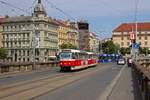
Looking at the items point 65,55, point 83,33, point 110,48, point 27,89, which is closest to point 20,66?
point 65,55

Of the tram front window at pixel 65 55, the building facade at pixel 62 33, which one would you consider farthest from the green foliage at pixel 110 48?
the tram front window at pixel 65 55

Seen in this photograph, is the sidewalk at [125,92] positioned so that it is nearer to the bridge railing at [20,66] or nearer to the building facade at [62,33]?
the bridge railing at [20,66]

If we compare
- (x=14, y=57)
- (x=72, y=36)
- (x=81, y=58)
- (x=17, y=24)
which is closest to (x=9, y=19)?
(x=17, y=24)

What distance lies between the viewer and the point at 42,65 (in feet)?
200

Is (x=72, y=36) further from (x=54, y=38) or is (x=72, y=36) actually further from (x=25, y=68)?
(x=25, y=68)

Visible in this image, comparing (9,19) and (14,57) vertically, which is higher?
(9,19)

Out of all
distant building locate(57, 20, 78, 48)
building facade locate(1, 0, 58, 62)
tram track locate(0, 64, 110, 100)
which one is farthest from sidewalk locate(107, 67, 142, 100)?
distant building locate(57, 20, 78, 48)

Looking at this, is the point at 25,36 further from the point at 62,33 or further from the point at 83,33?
the point at 83,33

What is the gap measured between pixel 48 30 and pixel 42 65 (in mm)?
76333

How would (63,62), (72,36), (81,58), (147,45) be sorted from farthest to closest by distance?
(147,45) < (72,36) < (81,58) < (63,62)

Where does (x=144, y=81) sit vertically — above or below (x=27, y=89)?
Result: above

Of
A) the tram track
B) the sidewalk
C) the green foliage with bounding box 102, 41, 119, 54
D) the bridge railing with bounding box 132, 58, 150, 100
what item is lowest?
the sidewalk

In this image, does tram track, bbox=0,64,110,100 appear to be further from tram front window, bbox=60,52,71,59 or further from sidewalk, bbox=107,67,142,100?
tram front window, bbox=60,52,71,59

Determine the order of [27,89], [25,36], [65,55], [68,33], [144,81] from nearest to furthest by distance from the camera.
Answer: [144,81], [27,89], [65,55], [25,36], [68,33]
